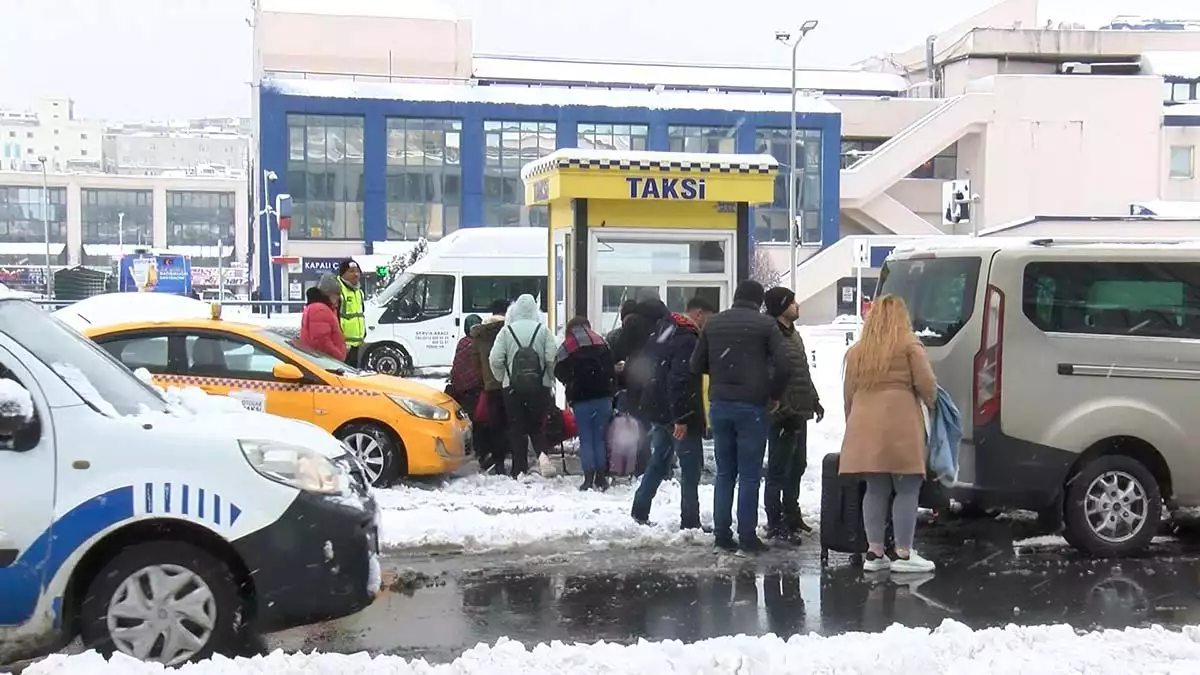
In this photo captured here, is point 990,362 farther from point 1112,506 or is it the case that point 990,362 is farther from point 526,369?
point 526,369

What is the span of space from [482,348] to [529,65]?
62.2 m

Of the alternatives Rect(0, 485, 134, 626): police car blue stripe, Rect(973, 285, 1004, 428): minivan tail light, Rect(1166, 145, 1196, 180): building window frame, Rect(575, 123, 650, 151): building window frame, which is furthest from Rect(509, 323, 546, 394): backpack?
Rect(1166, 145, 1196, 180): building window frame

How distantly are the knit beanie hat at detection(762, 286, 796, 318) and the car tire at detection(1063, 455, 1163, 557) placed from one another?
2174mm

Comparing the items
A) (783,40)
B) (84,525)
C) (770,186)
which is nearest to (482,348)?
(770,186)

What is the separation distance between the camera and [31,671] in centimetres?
489

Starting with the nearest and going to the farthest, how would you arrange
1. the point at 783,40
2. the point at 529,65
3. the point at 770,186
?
the point at 770,186 → the point at 783,40 → the point at 529,65

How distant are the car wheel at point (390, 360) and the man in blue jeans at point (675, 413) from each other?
44.3 feet

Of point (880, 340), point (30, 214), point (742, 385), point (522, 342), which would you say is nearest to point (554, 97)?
point (522, 342)

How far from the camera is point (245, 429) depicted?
5379 mm

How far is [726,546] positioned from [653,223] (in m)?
4.65

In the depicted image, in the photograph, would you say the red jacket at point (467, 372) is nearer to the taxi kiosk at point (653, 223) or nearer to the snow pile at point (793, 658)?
the taxi kiosk at point (653, 223)

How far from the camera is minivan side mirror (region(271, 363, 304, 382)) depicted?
9.82m

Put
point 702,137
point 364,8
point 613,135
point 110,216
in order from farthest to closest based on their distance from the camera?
point 110,216, point 364,8, point 613,135, point 702,137

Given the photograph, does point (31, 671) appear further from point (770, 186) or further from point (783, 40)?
point (783, 40)
